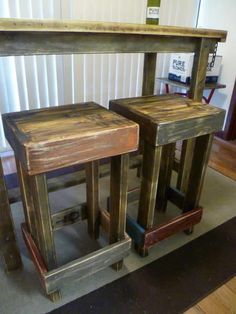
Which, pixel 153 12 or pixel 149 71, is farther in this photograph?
pixel 149 71

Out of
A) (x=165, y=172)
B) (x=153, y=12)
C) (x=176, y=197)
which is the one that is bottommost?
(x=176, y=197)

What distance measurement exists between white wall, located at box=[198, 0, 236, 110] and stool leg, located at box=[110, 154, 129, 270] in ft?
6.67

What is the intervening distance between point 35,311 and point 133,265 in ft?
1.49

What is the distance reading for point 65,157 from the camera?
0.77 m

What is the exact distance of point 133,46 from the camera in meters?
1.04

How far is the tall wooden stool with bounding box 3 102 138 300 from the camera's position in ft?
2.47

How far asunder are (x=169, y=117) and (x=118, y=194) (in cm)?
36

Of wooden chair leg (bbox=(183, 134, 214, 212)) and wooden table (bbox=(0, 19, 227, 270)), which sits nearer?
wooden table (bbox=(0, 19, 227, 270))

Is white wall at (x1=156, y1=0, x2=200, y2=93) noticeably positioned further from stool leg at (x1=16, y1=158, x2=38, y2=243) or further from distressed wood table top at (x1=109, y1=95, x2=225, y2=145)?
stool leg at (x1=16, y1=158, x2=38, y2=243)

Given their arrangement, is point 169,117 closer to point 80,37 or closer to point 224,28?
point 80,37

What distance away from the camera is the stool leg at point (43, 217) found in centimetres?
81

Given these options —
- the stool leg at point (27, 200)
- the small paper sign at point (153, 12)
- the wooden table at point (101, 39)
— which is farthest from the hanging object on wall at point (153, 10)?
the stool leg at point (27, 200)

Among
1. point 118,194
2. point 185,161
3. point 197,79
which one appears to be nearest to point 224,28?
point 197,79

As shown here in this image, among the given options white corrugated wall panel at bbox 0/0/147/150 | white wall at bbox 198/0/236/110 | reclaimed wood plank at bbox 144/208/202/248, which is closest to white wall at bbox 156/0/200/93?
white wall at bbox 198/0/236/110
